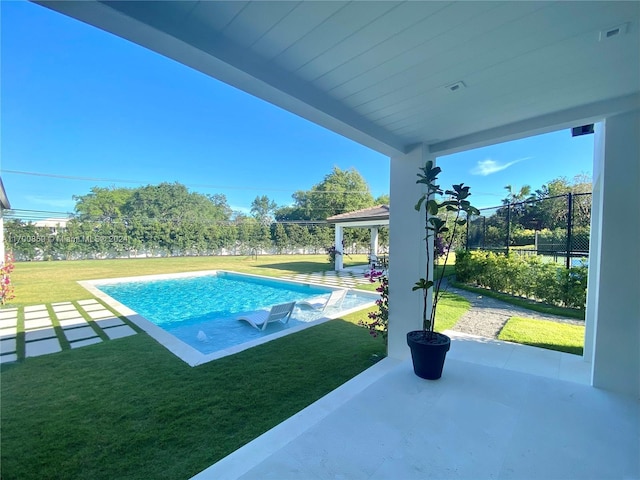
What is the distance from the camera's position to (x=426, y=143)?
374cm

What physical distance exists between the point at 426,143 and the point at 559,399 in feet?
10.6

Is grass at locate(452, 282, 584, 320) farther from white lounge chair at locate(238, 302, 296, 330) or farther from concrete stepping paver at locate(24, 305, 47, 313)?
concrete stepping paver at locate(24, 305, 47, 313)

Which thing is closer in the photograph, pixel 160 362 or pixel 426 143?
pixel 426 143

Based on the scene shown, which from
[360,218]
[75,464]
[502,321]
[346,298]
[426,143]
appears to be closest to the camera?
[75,464]

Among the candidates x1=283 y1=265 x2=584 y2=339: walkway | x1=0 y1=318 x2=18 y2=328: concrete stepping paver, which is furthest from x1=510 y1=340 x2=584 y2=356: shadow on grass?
x1=0 y1=318 x2=18 y2=328: concrete stepping paver

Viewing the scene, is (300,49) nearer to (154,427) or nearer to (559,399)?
(154,427)

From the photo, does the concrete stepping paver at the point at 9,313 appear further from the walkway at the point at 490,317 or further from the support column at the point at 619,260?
the support column at the point at 619,260

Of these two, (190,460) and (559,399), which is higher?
(559,399)

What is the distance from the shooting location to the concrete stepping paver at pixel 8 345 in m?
4.44

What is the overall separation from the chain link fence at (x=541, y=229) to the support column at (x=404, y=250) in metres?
6.07

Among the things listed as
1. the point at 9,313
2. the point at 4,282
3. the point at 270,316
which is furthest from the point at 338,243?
the point at 4,282

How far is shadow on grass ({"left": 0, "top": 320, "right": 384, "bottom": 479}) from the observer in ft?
7.14

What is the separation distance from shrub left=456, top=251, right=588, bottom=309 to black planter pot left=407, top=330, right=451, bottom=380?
5.92 metres

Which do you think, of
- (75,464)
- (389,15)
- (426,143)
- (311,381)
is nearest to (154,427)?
(75,464)
